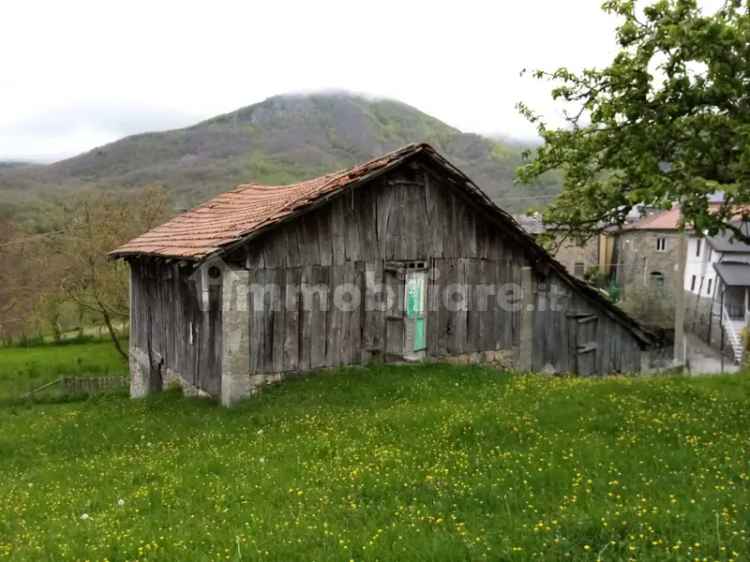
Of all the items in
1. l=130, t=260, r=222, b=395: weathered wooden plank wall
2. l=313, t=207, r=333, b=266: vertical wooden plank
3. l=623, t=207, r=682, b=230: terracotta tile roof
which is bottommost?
l=130, t=260, r=222, b=395: weathered wooden plank wall

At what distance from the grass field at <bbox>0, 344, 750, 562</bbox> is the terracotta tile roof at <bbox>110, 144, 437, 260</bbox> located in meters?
3.52

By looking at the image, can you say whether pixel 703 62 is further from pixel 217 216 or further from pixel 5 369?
pixel 5 369

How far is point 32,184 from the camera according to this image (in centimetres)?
12594

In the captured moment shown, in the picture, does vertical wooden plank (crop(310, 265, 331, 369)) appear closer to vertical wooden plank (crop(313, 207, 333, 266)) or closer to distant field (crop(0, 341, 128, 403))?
vertical wooden plank (crop(313, 207, 333, 266))

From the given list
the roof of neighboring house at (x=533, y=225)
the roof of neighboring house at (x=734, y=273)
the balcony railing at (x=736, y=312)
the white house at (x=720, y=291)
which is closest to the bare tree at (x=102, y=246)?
the roof of neighboring house at (x=533, y=225)

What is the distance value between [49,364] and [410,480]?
35.8m

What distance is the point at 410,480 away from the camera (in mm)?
7176

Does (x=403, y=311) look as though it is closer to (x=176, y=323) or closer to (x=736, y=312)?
(x=176, y=323)

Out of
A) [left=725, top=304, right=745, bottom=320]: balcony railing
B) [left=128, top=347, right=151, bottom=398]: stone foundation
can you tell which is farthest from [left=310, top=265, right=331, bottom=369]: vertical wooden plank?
[left=725, top=304, right=745, bottom=320]: balcony railing

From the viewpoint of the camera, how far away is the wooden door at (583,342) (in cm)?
1908

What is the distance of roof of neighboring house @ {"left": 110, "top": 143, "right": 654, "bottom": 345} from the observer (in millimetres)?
12570

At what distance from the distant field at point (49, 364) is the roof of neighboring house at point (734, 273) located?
36.1 meters

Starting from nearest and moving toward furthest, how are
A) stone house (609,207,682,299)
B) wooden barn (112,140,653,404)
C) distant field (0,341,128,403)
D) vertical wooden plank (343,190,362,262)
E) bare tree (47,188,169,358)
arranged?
wooden barn (112,140,653,404), vertical wooden plank (343,190,362,262), distant field (0,341,128,403), bare tree (47,188,169,358), stone house (609,207,682,299)

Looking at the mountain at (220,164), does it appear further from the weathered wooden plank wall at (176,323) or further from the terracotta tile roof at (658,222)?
the weathered wooden plank wall at (176,323)
